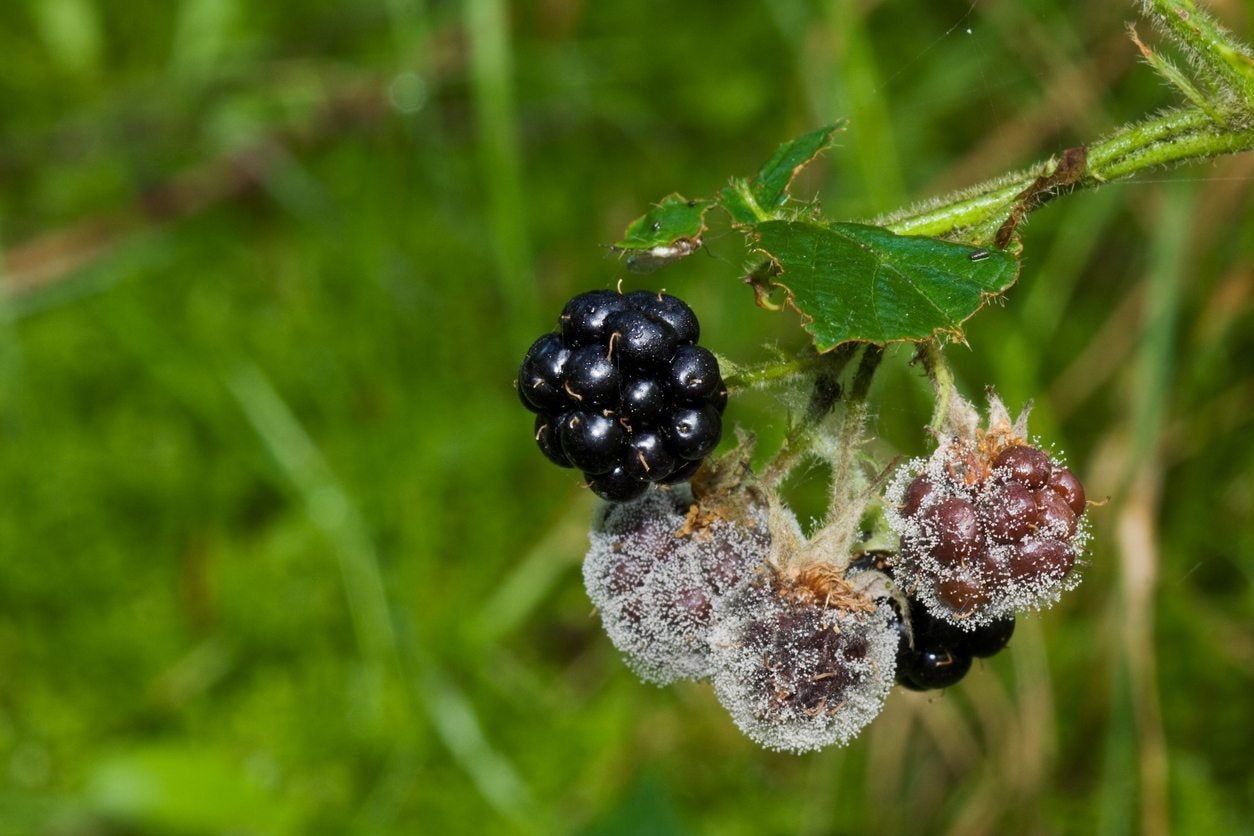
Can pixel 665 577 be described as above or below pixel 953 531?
above

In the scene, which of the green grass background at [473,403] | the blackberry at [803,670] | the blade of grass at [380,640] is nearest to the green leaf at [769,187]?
the blackberry at [803,670]

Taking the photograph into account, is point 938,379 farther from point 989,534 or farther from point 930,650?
point 930,650

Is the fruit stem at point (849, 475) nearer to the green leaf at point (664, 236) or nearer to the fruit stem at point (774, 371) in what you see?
the fruit stem at point (774, 371)

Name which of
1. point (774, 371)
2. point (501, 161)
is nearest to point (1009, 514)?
point (774, 371)

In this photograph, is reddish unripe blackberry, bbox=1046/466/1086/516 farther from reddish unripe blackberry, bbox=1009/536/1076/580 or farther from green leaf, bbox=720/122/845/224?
green leaf, bbox=720/122/845/224

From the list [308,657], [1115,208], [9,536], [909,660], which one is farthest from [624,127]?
[909,660]

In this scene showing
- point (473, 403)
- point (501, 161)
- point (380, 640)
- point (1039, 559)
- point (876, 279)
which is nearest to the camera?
point (1039, 559)
